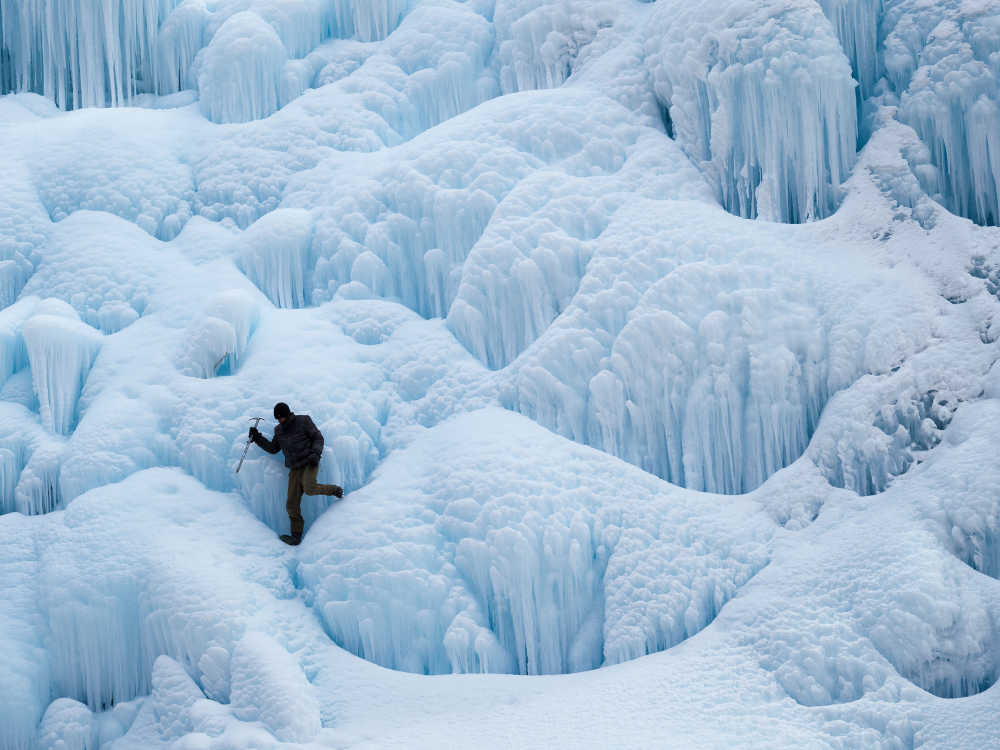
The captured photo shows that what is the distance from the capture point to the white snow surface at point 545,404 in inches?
258

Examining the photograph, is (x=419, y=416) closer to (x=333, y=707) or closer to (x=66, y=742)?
(x=333, y=707)

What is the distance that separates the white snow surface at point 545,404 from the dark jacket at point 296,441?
0.79 ft

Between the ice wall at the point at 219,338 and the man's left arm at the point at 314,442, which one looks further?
the ice wall at the point at 219,338

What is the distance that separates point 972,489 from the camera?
6602mm

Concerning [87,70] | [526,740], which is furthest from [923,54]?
[87,70]

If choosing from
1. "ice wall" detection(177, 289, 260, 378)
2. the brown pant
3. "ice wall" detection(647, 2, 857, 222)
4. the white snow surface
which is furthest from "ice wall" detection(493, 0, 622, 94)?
the brown pant

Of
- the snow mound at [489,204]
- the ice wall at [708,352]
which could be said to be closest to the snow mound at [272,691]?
the ice wall at [708,352]

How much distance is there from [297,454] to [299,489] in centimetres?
26

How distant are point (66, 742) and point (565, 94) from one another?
682 centimetres

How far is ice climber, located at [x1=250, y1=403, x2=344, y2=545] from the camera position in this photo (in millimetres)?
7484

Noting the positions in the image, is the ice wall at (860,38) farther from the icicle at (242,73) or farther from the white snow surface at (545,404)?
the icicle at (242,73)

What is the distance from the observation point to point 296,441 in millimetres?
7535

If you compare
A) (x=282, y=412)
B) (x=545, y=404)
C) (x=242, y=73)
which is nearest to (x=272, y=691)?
(x=282, y=412)

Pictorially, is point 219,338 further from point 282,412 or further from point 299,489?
point 299,489
